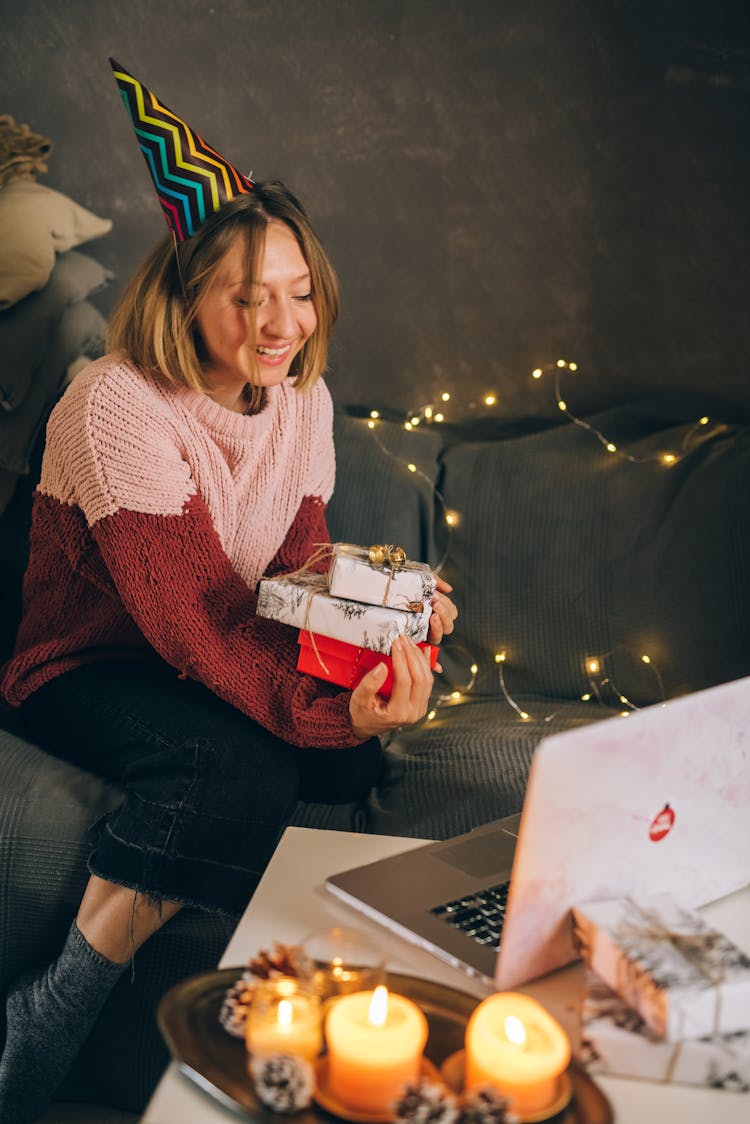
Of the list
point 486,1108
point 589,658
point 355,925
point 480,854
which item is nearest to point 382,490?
point 589,658

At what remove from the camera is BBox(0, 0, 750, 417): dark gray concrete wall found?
206cm

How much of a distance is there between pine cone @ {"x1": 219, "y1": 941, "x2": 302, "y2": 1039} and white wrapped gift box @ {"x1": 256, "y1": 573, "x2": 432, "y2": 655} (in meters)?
0.53

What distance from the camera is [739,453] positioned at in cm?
187

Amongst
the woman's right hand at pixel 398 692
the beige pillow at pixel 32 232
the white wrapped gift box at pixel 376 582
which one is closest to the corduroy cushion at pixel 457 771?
the woman's right hand at pixel 398 692

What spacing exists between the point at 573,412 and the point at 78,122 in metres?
1.17

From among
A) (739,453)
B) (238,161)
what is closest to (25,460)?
(238,161)

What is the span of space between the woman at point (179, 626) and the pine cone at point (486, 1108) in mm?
614

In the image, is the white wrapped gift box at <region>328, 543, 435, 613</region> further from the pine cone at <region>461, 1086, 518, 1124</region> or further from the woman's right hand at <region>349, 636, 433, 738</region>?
the pine cone at <region>461, 1086, 518, 1124</region>

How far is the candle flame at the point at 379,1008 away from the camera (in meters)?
0.72

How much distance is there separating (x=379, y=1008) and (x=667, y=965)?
0.20 m

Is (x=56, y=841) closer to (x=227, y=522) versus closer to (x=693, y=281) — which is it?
(x=227, y=522)

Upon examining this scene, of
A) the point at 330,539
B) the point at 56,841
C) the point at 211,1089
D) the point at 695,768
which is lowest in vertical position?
the point at 56,841

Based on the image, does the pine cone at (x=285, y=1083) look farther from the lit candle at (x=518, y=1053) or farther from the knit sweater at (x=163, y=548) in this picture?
the knit sweater at (x=163, y=548)

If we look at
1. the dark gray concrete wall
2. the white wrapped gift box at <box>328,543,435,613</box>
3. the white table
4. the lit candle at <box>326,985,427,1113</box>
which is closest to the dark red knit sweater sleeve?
the white wrapped gift box at <box>328,543,435,613</box>
